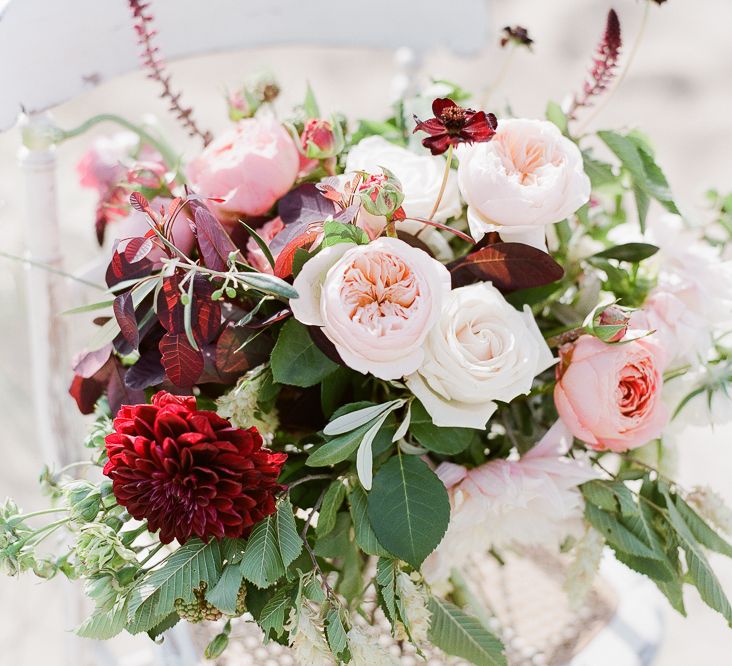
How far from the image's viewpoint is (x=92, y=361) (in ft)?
2.01

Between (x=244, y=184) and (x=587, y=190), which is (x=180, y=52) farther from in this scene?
(x=587, y=190)

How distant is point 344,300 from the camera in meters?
0.51

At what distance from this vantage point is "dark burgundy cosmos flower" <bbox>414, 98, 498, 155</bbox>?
51 centimetres

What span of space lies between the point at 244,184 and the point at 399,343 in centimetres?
20

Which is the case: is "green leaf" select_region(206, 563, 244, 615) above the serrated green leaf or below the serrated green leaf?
below

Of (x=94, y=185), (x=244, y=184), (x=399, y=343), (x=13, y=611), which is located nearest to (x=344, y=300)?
(x=399, y=343)

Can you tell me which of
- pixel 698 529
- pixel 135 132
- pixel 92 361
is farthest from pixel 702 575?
pixel 135 132

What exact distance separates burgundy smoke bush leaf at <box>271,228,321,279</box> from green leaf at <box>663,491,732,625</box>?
351 millimetres

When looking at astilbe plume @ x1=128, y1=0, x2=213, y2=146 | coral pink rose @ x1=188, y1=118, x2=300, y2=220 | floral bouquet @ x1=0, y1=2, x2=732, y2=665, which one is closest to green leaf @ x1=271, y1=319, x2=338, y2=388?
floral bouquet @ x1=0, y1=2, x2=732, y2=665

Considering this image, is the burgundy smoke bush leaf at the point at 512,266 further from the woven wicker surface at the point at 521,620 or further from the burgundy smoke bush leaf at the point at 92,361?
the woven wicker surface at the point at 521,620

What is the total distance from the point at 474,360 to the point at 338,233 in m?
0.12

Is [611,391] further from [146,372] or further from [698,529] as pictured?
[146,372]

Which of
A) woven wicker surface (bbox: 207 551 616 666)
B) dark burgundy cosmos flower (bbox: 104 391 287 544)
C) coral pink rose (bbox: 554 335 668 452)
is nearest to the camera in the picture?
dark burgundy cosmos flower (bbox: 104 391 287 544)

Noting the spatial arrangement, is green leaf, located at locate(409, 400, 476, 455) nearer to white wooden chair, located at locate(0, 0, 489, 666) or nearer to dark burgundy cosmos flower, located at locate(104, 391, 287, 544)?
dark burgundy cosmos flower, located at locate(104, 391, 287, 544)
